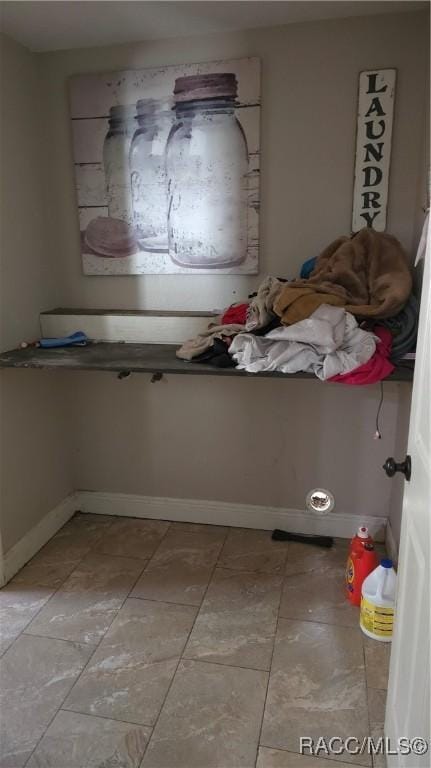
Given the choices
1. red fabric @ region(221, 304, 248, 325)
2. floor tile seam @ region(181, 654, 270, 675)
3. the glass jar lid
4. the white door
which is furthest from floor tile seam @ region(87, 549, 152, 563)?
the glass jar lid

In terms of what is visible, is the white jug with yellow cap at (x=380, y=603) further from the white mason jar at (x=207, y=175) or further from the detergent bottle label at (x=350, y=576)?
the white mason jar at (x=207, y=175)

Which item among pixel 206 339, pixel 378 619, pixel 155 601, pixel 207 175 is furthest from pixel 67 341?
pixel 378 619

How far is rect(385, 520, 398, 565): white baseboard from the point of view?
2.13m

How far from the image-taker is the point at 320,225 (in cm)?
211

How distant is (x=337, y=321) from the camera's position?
173 centimetres

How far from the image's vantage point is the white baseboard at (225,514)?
95.0 inches

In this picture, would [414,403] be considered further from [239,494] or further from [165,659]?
[239,494]

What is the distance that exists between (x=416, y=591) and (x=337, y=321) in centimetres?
90

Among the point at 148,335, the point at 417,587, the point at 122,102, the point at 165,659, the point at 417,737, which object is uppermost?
the point at 122,102

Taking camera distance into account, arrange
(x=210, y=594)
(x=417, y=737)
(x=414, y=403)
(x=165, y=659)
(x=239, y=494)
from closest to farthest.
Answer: (x=417, y=737), (x=414, y=403), (x=165, y=659), (x=210, y=594), (x=239, y=494)

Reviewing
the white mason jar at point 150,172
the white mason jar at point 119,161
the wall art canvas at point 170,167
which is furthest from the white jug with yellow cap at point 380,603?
the white mason jar at point 119,161

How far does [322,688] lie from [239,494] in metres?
0.99

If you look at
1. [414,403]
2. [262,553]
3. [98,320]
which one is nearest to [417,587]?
[414,403]

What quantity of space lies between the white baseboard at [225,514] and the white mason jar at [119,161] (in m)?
1.38
